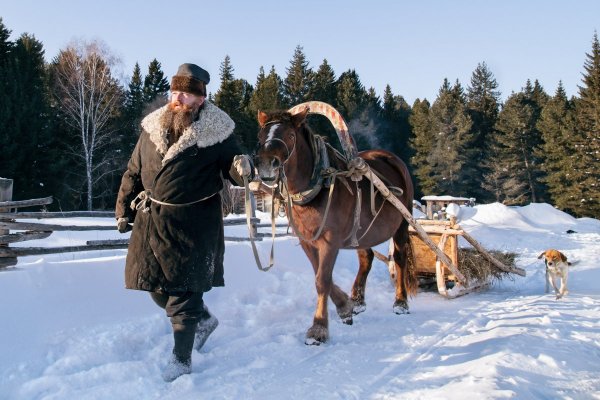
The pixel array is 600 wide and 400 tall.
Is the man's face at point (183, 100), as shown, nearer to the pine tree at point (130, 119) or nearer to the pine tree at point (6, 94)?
the pine tree at point (6, 94)

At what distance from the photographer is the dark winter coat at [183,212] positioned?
3176 mm

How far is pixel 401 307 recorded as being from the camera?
5340 millimetres

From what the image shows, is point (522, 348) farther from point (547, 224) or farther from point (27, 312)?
point (547, 224)

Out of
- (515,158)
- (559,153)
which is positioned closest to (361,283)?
(559,153)

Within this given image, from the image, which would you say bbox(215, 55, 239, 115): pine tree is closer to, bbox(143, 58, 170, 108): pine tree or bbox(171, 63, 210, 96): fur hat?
bbox(143, 58, 170, 108): pine tree

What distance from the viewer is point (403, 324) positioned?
4711 millimetres

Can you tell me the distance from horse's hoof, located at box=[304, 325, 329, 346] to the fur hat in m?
2.10

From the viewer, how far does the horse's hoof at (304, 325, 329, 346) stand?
3.92 meters

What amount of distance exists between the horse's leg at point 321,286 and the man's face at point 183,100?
1.73 metres

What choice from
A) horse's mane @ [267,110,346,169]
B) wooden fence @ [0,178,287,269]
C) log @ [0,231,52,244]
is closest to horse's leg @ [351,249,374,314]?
wooden fence @ [0,178,287,269]

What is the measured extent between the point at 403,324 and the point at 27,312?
3399 mm

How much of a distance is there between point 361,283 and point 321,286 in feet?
4.96

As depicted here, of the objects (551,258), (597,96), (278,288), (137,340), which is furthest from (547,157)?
(137,340)

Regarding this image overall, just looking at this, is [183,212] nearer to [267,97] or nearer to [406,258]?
[406,258]
